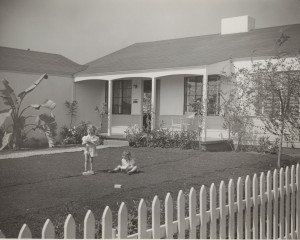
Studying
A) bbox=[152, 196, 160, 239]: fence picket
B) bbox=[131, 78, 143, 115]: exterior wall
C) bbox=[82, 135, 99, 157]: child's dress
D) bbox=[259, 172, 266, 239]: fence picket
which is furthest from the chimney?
bbox=[152, 196, 160, 239]: fence picket

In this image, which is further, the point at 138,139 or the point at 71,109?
the point at 71,109

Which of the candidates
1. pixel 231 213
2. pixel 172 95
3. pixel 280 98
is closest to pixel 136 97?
pixel 172 95

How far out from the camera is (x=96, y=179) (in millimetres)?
7254

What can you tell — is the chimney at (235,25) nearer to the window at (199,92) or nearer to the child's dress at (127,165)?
the window at (199,92)

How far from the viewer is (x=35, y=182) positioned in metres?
6.96

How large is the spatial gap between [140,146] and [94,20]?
24.5 ft

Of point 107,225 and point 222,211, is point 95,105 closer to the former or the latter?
point 222,211

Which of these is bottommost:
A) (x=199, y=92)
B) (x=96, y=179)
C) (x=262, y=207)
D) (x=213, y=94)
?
(x=96, y=179)

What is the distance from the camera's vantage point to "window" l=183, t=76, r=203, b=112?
1416cm

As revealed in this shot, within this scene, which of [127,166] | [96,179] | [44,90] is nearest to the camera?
[96,179]

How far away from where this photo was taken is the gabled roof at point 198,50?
12016 mm

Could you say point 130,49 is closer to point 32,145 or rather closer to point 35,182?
point 32,145

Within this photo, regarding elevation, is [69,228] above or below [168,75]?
below

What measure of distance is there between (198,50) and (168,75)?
76.8 inches
